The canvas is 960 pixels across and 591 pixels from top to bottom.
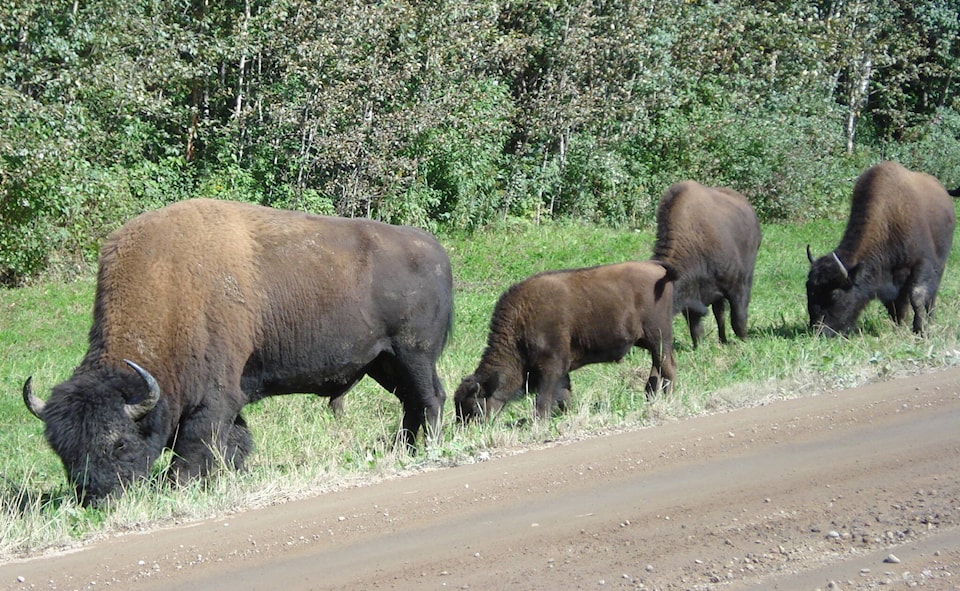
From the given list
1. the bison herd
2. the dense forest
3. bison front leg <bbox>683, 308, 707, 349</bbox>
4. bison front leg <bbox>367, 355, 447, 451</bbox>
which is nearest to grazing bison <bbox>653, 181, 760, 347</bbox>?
bison front leg <bbox>683, 308, 707, 349</bbox>

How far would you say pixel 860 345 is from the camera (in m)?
13.1

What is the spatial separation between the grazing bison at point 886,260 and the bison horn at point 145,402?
862cm

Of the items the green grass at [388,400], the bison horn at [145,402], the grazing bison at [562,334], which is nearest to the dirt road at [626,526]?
the green grass at [388,400]

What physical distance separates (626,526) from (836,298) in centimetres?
875

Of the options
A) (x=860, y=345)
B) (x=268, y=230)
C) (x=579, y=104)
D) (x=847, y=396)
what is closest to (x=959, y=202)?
(x=579, y=104)

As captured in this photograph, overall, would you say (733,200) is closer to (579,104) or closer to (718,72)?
(579,104)

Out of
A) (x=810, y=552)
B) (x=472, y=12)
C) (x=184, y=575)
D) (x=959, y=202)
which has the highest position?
(x=472, y=12)

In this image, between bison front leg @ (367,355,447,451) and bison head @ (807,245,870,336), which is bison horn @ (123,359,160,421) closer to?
bison front leg @ (367,355,447,451)

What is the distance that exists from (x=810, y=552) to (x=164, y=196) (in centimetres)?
1773

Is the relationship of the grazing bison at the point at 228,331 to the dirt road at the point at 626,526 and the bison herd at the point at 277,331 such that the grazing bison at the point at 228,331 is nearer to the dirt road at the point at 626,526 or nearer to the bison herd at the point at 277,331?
the bison herd at the point at 277,331

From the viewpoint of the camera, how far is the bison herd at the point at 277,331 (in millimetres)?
9070

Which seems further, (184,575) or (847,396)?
(847,396)

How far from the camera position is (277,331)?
1009 cm

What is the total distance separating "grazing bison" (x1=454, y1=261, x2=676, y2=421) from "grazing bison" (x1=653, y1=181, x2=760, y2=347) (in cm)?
234
